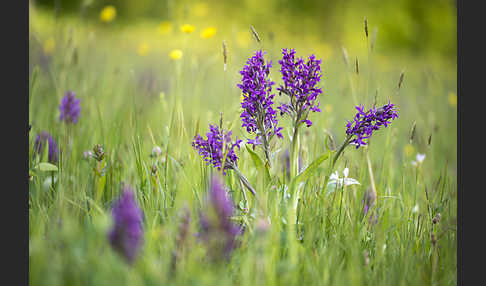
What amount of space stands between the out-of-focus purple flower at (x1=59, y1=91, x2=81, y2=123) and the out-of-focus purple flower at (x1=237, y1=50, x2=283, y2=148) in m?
1.27

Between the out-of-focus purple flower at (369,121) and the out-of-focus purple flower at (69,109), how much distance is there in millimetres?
1613

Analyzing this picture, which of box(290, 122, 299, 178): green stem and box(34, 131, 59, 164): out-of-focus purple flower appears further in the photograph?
box(34, 131, 59, 164): out-of-focus purple flower

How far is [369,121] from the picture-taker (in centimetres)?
144

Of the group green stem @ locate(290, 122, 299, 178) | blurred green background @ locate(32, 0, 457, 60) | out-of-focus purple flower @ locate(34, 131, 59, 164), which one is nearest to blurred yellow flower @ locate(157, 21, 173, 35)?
out-of-focus purple flower @ locate(34, 131, 59, 164)

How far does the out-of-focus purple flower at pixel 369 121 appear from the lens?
1.42 meters

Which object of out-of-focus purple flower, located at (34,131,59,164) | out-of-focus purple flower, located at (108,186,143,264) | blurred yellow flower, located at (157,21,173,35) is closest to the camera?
out-of-focus purple flower, located at (108,186,143,264)

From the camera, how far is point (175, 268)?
3.55 ft

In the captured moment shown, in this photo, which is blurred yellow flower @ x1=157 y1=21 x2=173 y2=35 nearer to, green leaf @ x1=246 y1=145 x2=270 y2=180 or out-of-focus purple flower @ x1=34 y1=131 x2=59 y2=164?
out-of-focus purple flower @ x1=34 y1=131 x2=59 y2=164

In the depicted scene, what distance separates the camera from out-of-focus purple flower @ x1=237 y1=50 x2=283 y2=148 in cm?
140

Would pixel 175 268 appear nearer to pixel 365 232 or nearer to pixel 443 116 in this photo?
pixel 365 232

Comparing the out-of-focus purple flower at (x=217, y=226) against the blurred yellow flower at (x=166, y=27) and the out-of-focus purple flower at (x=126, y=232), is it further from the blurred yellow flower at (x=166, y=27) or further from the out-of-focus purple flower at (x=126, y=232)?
the blurred yellow flower at (x=166, y=27)

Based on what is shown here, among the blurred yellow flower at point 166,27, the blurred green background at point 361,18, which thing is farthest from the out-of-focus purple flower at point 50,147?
the blurred green background at point 361,18

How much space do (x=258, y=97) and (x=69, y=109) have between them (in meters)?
1.36

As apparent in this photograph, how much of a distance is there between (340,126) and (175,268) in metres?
3.65
